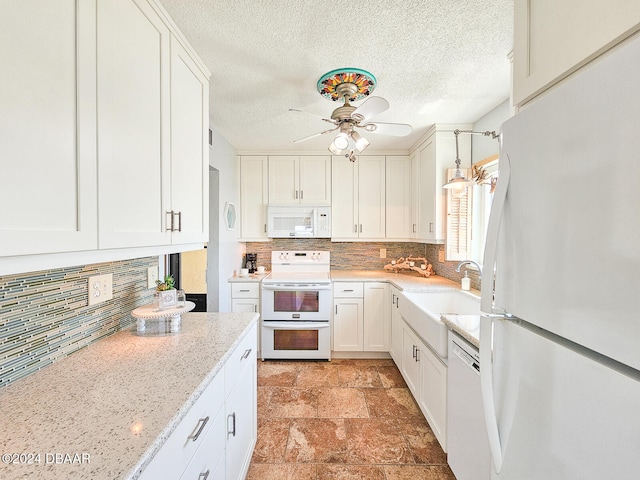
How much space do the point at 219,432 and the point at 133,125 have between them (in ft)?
4.14

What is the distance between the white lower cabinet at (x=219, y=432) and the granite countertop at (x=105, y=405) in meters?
0.06

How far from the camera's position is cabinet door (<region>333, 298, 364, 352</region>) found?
10.1 feet

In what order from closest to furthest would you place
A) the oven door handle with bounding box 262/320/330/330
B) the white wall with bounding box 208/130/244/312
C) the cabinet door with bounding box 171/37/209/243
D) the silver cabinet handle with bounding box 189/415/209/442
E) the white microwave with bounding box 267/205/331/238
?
the silver cabinet handle with bounding box 189/415/209/442 < the cabinet door with bounding box 171/37/209/243 < the white wall with bounding box 208/130/244/312 < the oven door handle with bounding box 262/320/330/330 < the white microwave with bounding box 267/205/331/238

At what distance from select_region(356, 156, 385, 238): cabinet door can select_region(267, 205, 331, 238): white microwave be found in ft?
1.45

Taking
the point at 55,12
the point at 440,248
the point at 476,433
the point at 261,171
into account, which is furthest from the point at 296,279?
the point at 55,12

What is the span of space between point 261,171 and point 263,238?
33.0 inches

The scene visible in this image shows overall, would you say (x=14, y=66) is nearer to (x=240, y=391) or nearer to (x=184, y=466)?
(x=184, y=466)

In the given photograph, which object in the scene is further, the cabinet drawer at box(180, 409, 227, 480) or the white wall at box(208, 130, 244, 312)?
the white wall at box(208, 130, 244, 312)

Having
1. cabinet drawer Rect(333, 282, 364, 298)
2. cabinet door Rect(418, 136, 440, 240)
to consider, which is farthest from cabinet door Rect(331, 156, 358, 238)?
cabinet door Rect(418, 136, 440, 240)

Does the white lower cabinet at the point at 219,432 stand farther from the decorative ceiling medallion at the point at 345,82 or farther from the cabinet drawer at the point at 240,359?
the decorative ceiling medallion at the point at 345,82

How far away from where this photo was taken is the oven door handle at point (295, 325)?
3.02 meters

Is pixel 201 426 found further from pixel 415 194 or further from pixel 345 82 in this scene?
pixel 415 194

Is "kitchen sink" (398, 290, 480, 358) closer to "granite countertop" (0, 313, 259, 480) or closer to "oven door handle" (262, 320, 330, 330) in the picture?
"oven door handle" (262, 320, 330, 330)

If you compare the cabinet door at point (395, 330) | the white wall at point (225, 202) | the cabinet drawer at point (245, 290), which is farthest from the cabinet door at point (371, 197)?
the white wall at point (225, 202)
